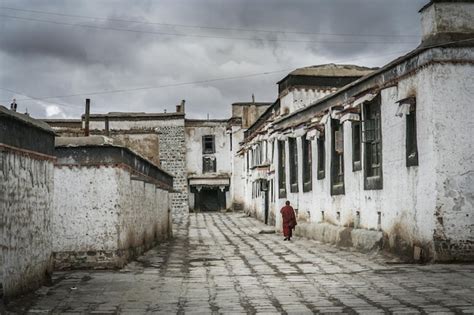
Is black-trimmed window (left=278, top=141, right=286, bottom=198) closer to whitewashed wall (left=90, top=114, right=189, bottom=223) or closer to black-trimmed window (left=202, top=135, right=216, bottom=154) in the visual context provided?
whitewashed wall (left=90, top=114, right=189, bottom=223)

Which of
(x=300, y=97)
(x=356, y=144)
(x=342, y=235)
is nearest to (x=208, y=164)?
(x=300, y=97)

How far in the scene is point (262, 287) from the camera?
10492mm

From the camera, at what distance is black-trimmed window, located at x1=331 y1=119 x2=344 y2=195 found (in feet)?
63.9

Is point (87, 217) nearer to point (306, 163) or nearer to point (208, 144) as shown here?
point (306, 163)

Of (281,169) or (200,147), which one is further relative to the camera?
(200,147)

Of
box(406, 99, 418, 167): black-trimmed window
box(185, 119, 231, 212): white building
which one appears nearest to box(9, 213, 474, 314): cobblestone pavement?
box(406, 99, 418, 167): black-trimmed window

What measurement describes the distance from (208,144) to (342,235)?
30.8m

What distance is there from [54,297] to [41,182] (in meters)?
1.96

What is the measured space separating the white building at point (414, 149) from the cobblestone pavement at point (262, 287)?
2.91 feet

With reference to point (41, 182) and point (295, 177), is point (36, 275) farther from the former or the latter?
point (295, 177)

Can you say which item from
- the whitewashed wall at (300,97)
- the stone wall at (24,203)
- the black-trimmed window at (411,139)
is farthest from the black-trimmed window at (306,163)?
the stone wall at (24,203)

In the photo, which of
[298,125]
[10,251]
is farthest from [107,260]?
[298,125]

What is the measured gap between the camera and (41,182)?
1041 centimetres

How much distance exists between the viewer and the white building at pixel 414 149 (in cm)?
1280
